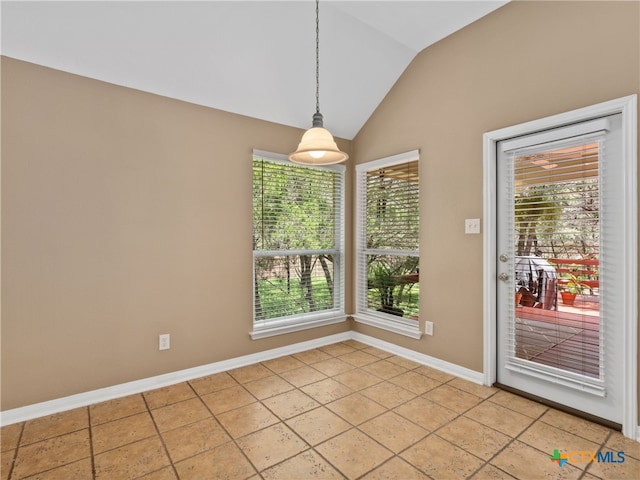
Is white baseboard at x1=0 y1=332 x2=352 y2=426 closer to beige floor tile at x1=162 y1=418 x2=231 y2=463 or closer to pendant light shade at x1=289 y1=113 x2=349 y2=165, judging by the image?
beige floor tile at x1=162 y1=418 x2=231 y2=463

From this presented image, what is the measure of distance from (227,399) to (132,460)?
30.5 inches

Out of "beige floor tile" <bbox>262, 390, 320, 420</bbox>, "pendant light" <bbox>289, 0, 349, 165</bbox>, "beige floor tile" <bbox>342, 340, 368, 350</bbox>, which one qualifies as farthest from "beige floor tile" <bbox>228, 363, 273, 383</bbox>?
"pendant light" <bbox>289, 0, 349, 165</bbox>

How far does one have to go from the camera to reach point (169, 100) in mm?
2809

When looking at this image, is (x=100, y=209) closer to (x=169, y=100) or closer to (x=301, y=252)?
(x=169, y=100)

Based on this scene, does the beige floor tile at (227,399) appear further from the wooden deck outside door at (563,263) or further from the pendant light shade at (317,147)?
the wooden deck outside door at (563,263)

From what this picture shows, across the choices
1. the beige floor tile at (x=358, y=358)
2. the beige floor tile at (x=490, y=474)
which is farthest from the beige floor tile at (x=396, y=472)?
the beige floor tile at (x=358, y=358)

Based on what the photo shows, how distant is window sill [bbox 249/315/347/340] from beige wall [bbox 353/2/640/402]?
586 mm

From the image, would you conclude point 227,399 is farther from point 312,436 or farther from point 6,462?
point 6,462

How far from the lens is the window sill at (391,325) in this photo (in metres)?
3.32

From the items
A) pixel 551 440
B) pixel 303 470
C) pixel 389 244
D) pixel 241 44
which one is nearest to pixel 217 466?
pixel 303 470

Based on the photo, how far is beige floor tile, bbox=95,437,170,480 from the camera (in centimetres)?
179

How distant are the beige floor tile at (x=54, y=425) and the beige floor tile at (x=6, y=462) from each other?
9 centimetres

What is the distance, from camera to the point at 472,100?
111 inches

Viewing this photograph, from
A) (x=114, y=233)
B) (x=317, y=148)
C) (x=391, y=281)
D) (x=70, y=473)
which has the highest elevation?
(x=317, y=148)
